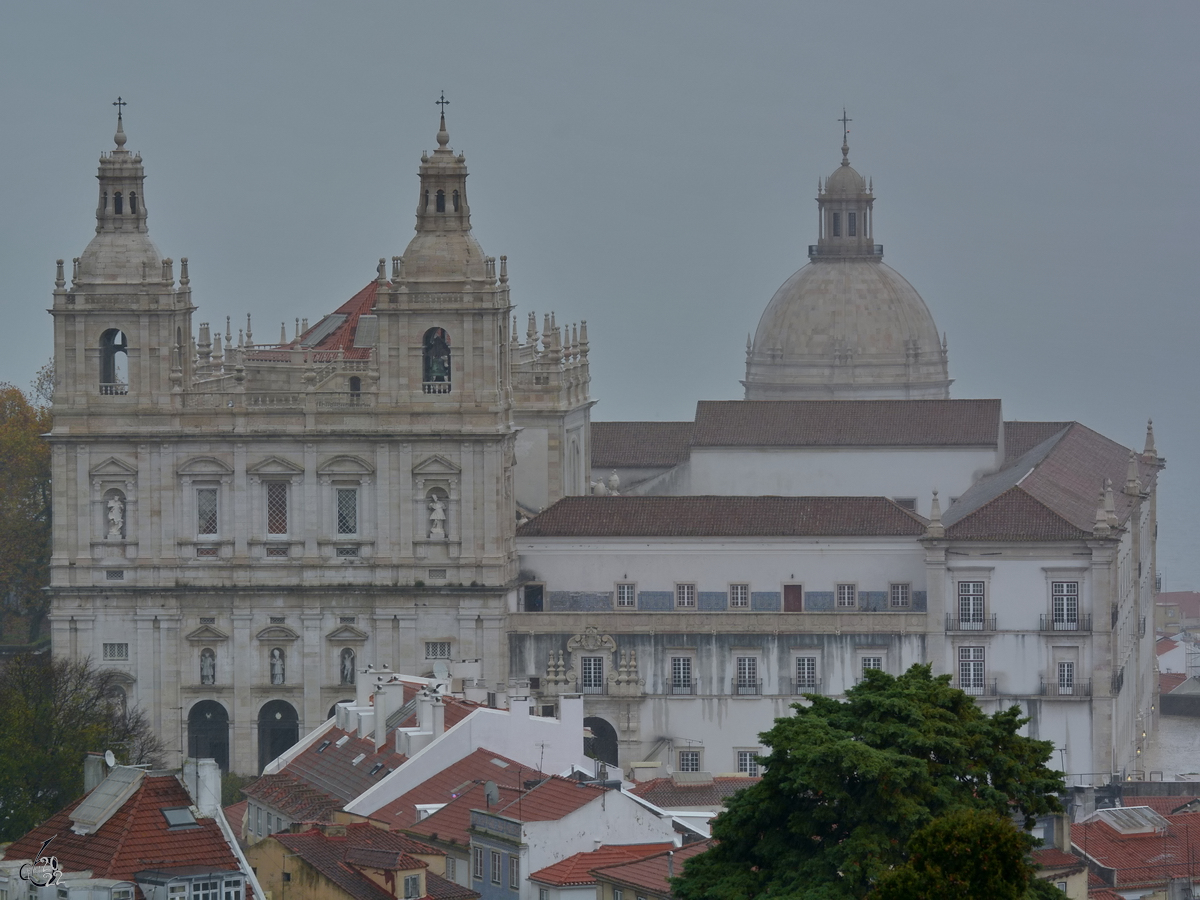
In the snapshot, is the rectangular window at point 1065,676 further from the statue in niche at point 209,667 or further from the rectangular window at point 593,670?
the statue in niche at point 209,667

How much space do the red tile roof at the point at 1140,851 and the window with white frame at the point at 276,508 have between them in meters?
33.6

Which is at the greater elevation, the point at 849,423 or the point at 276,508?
the point at 849,423

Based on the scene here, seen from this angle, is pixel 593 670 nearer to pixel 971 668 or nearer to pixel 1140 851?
pixel 971 668

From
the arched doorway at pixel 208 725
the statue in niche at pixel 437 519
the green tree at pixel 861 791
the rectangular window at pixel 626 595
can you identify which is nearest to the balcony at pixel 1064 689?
the rectangular window at pixel 626 595

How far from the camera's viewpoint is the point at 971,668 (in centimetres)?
10506

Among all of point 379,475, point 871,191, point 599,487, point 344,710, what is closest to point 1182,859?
point 344,710

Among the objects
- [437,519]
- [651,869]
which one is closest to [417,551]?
[437,519]

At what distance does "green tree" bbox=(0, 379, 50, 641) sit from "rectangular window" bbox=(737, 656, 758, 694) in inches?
1104

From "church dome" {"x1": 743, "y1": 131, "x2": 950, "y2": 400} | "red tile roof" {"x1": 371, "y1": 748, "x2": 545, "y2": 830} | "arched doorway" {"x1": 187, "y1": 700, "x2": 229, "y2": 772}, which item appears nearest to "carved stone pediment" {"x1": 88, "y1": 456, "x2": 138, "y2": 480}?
"arched doorway" {"x1": 187, "y1": 700, "x2": 229, "y2": 772}

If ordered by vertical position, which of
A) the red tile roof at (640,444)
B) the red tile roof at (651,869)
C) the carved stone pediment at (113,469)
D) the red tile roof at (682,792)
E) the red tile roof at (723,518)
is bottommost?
the red tile roof at (651,869)

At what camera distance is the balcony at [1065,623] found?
4117 inches

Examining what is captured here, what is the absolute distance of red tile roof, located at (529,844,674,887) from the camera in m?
72.4

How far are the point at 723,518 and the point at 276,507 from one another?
1125 cm

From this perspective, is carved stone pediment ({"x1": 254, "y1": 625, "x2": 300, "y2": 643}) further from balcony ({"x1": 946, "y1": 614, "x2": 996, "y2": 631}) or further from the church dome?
the church dome
